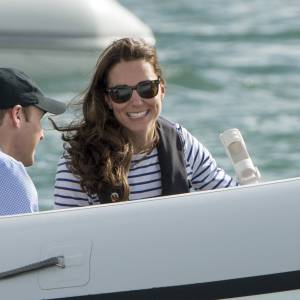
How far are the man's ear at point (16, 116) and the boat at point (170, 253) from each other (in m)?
0.35

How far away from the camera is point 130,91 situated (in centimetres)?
393

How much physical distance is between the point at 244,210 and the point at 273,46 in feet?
22.1

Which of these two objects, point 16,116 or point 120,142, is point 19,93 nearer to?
Answer: point 16,116

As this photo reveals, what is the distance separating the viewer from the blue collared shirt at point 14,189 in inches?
145

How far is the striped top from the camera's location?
3.91 metres

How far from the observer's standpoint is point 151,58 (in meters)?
3.97

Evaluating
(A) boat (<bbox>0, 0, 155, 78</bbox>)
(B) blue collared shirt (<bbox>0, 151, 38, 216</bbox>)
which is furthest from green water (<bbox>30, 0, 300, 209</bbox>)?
(B) blue collared shirt (<bbox>0, 151, 38, 216</bbox>)

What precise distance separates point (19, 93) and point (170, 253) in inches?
24.8

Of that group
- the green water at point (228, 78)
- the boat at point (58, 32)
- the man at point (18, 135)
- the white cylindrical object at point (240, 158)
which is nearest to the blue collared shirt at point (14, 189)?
the man at point (18, 135)

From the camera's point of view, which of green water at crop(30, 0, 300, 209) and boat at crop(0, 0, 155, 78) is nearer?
boat at crop(0, 0, 155, 78)

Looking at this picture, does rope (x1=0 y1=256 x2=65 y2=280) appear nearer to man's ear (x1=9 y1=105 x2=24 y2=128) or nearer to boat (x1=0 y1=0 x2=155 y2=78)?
man's ear (x1=9 y1=105 x2=24 y2=128)

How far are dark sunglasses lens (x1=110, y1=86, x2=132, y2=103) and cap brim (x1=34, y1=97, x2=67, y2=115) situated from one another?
15 centimetres

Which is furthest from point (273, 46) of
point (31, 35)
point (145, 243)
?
point (145, 243)

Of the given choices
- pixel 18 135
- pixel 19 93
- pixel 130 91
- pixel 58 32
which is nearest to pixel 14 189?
pixel 18 135
